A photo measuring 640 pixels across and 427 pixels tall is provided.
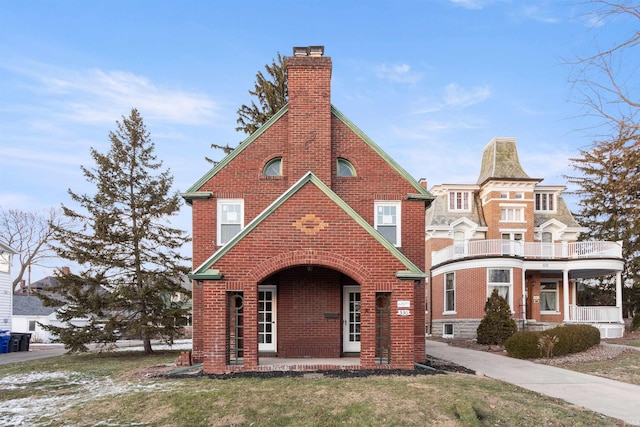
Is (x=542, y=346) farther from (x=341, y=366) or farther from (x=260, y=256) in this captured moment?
(x=260, y=256)

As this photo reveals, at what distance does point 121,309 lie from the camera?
21312mm

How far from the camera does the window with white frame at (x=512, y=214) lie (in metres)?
31.9

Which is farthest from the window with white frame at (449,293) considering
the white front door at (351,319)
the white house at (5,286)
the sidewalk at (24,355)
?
the white house at (5,286)

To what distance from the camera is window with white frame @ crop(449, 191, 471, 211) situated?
3353 centimetres

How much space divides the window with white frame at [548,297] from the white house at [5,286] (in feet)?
100

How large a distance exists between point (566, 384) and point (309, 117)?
9.90 m

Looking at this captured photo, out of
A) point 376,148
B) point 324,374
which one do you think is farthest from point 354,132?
point 324,374

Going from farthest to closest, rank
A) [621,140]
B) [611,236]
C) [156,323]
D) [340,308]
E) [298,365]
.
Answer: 1. [611,236]
2. [156,323]
3. [340,308]
4. [298,365]
5. [621,140]

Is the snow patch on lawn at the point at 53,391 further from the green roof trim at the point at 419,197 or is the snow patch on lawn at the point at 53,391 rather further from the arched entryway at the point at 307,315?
the green roof trim at the point at 419,197

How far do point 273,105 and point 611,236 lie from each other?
81.0 ft

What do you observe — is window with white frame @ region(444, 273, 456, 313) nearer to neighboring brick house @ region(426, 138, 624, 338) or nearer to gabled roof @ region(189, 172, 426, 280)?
neighboring brick house @ region(426, 138, 624, 338)

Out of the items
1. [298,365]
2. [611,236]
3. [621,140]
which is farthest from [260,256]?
[611,236]

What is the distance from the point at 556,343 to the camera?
17484 mm

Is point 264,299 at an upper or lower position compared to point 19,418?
upper
